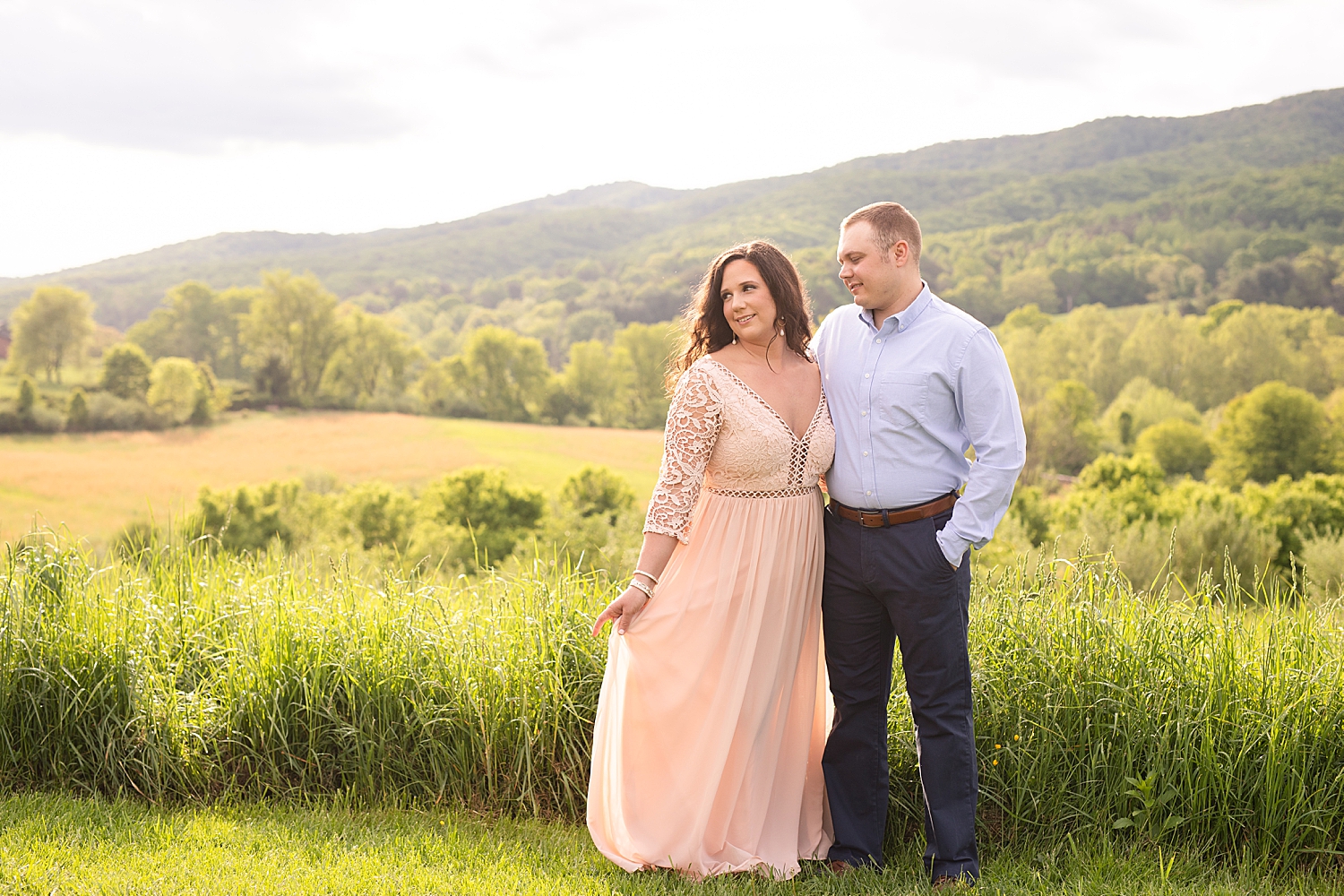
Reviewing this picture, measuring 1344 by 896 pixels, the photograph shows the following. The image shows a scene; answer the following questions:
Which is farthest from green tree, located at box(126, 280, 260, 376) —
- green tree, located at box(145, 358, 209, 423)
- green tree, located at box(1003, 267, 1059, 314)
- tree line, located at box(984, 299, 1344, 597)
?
green tree, located at box(1003, 267, 1059, 314)

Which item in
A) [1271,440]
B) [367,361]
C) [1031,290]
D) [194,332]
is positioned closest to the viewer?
[1271,440]

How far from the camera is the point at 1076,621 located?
3100 millimetres

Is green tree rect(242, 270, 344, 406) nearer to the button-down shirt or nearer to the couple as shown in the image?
the couple

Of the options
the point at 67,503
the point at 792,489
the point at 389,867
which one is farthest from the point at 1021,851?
the point at 67,503

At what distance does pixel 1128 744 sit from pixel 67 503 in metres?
44.4

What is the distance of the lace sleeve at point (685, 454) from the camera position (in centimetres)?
269

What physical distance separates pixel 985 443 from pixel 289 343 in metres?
58.3

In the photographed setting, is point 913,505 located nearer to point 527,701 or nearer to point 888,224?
point 888,224

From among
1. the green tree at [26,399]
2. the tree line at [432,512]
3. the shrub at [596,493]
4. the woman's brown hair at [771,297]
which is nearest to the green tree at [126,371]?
the green tree at [26,399]

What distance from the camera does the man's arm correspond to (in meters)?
2.44

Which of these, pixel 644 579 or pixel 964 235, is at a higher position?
pixel 964 235

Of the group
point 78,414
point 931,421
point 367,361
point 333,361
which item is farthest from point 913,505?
point 367,361

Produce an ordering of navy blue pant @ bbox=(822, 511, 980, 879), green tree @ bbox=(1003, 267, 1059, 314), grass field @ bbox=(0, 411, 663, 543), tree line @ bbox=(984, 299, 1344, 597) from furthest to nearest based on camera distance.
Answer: green tree @ bbox=(1003, 267, 1059, 314), grass field @ bbox=(0, 411, 663, 543), tree line @ bbox=(984, 299, 1344, 597), navy blue pant @ bbox=(822, 511, 980, 879)

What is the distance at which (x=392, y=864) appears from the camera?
103 inches
